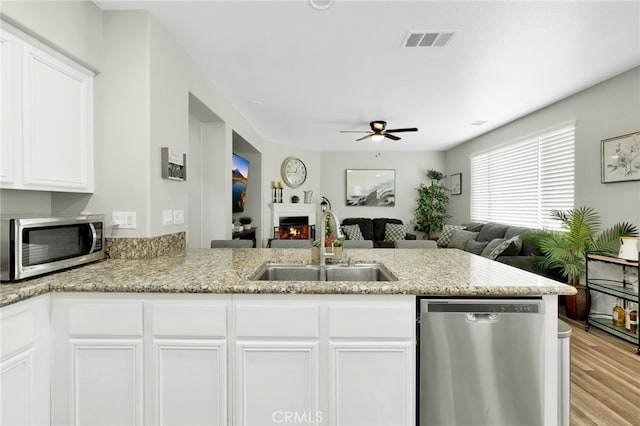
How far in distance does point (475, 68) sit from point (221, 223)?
3119 mm

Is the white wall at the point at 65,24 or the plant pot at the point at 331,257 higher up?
the white wall at the point at 65,24

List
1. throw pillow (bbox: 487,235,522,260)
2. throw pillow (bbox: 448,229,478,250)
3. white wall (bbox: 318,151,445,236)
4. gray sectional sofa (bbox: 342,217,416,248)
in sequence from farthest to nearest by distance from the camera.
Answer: white wall (bbox: 318,151,445,236) < gray sectional sofa (bbox: 342,217,416,248) < throw pillow (bbox: 448,229,478,250) < throw pillow (bbox: 487,235,522,260)

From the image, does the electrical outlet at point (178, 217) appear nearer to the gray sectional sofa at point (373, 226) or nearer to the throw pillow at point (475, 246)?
the throw pillow at point (475, 246)

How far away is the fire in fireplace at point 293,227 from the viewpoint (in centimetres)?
691

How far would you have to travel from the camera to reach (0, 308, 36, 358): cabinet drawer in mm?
1278

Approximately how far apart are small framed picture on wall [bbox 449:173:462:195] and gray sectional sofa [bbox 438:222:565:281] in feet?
4.01

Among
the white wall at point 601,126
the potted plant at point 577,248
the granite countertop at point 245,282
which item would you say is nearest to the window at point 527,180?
the white wall at point 601,126

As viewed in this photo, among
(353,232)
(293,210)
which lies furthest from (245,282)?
(353,232)

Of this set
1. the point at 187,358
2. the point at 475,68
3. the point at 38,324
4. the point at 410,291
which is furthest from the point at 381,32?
the point at 38,324

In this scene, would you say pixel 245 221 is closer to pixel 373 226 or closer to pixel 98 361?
pixel 373 226

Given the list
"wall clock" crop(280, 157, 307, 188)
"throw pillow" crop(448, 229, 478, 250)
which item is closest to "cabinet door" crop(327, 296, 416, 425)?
"throw pillow" crop(448, 229, 478, 250)

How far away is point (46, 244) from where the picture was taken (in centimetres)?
162

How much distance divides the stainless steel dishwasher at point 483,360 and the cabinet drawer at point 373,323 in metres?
0.10

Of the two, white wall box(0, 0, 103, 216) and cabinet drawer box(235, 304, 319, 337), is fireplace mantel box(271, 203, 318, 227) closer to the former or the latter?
white wall box(0, 0, 103, 216)
